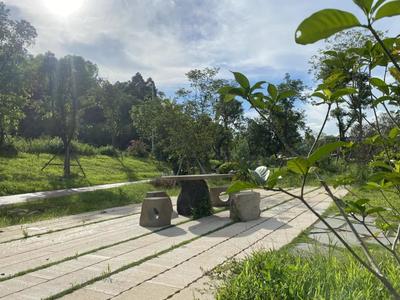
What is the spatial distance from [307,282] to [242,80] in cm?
192

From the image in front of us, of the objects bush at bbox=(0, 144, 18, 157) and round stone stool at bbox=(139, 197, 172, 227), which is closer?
round stone stool at bbox=(139, 197, 172, 227)

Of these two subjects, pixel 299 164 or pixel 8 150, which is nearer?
pixel 299 164

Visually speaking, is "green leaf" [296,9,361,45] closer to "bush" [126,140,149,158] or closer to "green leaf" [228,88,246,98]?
"green leaf" [228,88,246,98]

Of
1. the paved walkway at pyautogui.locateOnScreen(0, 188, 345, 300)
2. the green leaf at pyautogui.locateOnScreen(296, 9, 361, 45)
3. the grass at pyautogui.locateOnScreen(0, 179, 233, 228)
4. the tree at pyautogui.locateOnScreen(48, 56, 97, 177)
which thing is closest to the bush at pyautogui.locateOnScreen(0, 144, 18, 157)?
the tree at pyautogui.locateOnScreen(48, 56, 97, 177)

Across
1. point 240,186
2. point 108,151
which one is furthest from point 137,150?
point 240,186

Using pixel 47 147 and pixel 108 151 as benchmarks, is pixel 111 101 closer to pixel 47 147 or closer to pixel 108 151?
pixel 108 151

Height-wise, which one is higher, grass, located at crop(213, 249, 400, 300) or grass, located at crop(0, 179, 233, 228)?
grass, located at crop(213, 249, 400, 300)

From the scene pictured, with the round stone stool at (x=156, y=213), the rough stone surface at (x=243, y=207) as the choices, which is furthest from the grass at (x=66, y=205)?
the rough stone surface at (x=243, y=207)

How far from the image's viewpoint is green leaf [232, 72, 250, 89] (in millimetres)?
1080

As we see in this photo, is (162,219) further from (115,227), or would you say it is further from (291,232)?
(291,232)

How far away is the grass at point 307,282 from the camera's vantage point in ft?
7.84

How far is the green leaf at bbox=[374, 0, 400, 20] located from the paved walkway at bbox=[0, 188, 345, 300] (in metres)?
1.25

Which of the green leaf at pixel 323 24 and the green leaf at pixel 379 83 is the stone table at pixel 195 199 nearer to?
the green leaf at pixel 379 83

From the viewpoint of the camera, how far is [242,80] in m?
1.10
